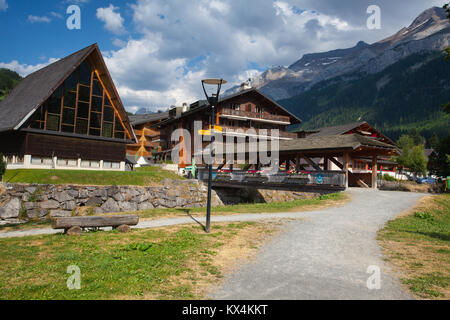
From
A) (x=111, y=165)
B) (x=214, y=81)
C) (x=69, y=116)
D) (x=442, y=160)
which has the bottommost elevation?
(x=111, y=165)

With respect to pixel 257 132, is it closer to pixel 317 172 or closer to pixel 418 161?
pixel 317 172

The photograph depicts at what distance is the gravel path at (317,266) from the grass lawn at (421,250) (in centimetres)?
35

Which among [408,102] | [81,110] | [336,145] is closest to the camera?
[336,145]

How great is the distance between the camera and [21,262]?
266 inches

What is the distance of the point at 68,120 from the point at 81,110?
1703mm

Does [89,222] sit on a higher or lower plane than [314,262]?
higher

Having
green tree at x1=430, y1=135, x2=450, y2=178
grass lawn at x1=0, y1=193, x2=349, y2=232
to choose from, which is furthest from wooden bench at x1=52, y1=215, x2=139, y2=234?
green tree at x1=430, y1=135, x2=450, y2=178

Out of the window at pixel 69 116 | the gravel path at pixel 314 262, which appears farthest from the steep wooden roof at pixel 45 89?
the gravel path at pixel 314 262

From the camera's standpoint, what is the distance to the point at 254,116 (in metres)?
48.7

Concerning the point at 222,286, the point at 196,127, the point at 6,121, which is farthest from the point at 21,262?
the point at 196,127

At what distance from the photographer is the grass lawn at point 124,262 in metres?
5.28

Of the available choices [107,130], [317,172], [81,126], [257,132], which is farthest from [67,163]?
[257,132]

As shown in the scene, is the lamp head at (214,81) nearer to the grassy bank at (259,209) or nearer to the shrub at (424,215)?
the grassy bank at (259,209)

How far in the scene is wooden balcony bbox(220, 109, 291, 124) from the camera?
46050mm
